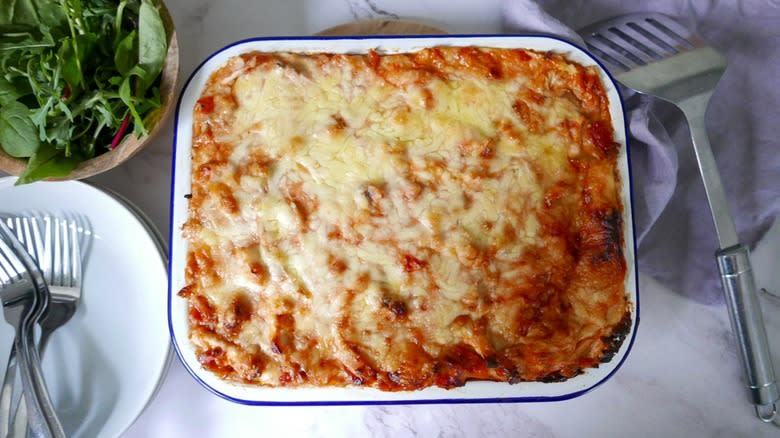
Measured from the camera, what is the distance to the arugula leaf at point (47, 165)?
1.58 metres

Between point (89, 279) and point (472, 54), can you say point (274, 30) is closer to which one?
point (472, 54)

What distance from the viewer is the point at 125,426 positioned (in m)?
1.79

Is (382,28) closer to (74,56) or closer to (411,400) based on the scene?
(74,56)

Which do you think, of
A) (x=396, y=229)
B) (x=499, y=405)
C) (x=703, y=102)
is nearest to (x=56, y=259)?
(x=396, y=229)

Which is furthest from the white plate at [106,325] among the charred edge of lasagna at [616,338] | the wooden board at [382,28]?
the charred edge of lasagna at [616,338]

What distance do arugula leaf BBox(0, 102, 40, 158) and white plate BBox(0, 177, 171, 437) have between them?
0.20 metres

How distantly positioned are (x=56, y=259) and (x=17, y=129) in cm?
41

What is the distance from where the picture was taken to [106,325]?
A: 6.08ft

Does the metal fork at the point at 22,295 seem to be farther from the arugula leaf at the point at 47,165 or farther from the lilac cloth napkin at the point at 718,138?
the lilac cloth napkin at the point at 718,138

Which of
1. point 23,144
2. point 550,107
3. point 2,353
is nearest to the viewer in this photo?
point 23,144

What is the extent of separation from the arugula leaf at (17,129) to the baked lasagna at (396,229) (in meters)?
0.40

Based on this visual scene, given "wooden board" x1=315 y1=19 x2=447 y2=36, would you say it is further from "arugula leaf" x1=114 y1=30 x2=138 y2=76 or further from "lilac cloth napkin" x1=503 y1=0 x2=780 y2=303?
"arugula leaf" x1=114 y1=30 x2=138 y2=76

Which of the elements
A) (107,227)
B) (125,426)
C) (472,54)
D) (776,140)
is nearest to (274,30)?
(472,54)

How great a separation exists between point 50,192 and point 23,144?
0.77ft
